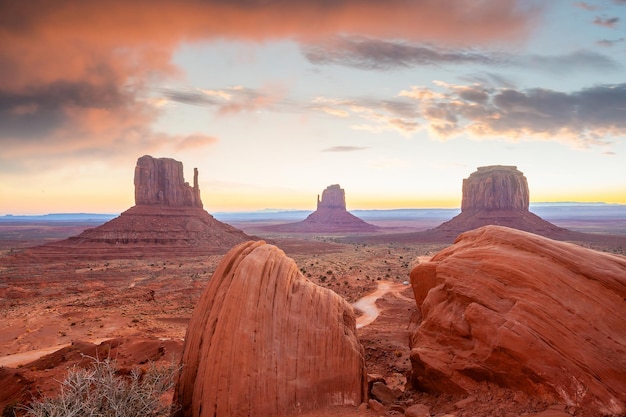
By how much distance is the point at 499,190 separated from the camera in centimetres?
11362

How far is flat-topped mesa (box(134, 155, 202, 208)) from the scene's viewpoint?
9412 cm

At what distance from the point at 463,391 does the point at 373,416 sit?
2304mm

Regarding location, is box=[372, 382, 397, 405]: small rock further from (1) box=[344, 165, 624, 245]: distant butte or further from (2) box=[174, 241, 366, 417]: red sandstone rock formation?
(1) box=[344, 165, 624, 245]: distant butte

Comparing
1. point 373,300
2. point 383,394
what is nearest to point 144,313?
point 373,300

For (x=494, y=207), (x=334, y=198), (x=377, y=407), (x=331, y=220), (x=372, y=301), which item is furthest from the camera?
(x=334, y=198)

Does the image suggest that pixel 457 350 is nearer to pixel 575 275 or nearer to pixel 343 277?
pixel 575 275

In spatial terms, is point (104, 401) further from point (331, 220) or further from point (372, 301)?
point (331, 220)

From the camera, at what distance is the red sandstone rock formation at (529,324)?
7.55 meters

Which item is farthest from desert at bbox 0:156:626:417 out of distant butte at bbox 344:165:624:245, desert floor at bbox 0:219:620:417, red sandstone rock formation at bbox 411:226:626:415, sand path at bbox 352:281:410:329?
distant butte at bbox 344:165:624:245

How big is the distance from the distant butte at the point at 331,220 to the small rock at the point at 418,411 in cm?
15374

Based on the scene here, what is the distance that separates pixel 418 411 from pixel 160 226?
8500 centimetres

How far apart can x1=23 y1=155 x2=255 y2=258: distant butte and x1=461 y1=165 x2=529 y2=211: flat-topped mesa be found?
75755 mm

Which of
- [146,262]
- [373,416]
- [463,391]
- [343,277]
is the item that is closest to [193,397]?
[373,416]

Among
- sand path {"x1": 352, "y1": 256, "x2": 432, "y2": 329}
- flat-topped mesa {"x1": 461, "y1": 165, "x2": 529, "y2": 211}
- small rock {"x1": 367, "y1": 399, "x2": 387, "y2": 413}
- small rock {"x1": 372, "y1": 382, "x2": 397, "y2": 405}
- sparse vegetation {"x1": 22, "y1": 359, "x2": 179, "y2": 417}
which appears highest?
flat-topped mesa {"x1": 461, "y1": 165, "x2": 529, "y2": 211}
